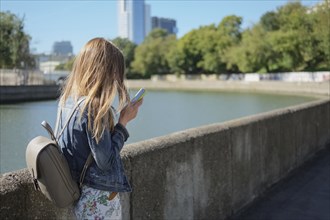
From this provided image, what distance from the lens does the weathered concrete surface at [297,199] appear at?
551 centimetres

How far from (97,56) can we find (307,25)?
79.9 meters

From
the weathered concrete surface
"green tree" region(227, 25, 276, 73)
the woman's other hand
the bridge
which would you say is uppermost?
"green tree" region(227, 25, 276, 73)

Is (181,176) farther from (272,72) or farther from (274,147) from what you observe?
(272,72)

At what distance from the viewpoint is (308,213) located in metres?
5.58

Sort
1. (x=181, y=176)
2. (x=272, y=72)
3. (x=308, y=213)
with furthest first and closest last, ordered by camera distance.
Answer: (x=272, y=72)
(x=308, y=213)
(x=181, y=176)

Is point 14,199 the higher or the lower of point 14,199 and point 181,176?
the higher

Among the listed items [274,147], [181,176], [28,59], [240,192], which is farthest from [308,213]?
[28,59]

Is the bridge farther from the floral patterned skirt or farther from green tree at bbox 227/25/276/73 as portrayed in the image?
green tree at bbox 227/25/276/73

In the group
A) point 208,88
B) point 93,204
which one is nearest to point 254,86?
point 208,88

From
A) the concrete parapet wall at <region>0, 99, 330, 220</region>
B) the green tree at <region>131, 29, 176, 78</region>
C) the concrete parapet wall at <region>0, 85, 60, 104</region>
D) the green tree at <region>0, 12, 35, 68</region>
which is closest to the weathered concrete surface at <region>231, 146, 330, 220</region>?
the concrete parapet wall at <region>0, 99, 330, 220</region>

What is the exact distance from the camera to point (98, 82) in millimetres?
2451

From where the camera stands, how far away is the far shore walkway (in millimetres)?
63688

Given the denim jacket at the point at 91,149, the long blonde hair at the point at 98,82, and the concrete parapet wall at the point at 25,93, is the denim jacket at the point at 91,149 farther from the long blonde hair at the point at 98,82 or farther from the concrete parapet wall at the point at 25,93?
the concrete parapet wall at the point at 25,93

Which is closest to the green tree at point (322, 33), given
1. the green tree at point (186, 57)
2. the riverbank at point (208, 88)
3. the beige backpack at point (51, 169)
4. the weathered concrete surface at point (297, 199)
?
the riverbank at point (208, 88)
